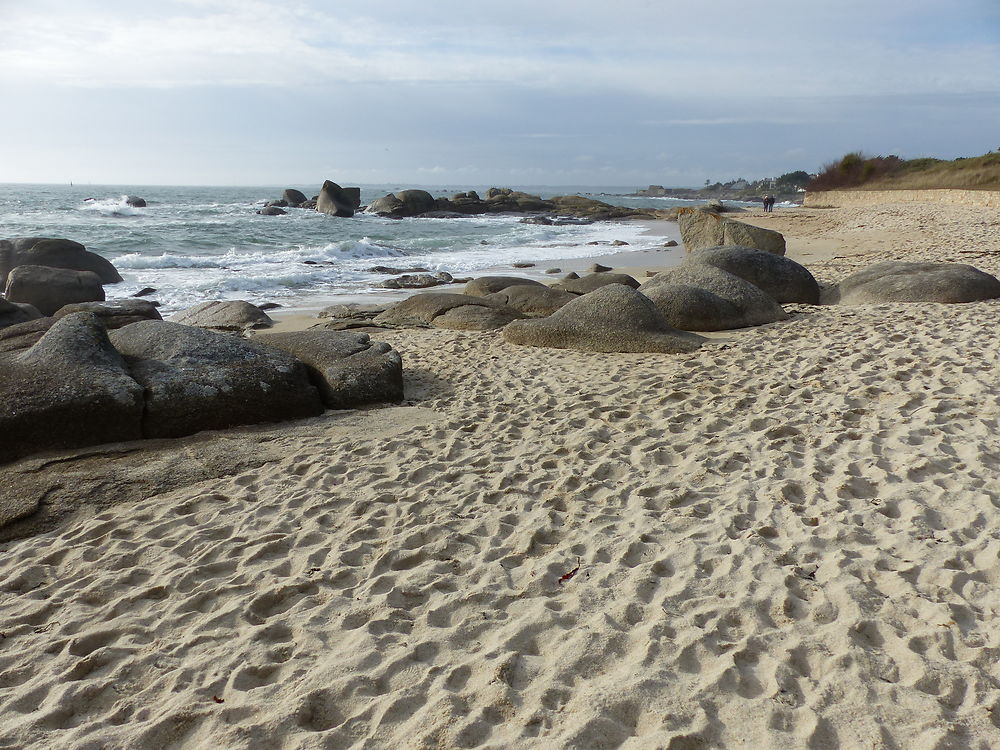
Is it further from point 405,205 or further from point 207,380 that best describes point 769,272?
point 405,205

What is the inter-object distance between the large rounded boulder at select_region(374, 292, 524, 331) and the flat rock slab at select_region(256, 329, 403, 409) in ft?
9.21

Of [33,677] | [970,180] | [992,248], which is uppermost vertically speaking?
[970,180]

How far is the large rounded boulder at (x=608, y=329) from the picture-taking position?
7.69 m

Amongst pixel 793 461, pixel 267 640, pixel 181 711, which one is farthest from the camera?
pixel 793 461

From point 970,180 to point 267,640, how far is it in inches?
1510

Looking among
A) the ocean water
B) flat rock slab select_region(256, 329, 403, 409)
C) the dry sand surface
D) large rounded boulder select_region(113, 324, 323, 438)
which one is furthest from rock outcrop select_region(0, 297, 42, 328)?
the dry sand surface

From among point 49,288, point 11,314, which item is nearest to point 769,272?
point 11,314

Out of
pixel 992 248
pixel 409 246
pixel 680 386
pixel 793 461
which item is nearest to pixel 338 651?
pixel 793 461

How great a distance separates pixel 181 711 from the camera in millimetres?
2496

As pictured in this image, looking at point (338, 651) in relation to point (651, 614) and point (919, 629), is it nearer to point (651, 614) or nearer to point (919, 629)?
point (651, 614)

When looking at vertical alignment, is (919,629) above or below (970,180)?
below

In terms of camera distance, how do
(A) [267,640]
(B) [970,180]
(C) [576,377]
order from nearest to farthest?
(A) [267,640]
(C) [576,377]
(B) [970,180]

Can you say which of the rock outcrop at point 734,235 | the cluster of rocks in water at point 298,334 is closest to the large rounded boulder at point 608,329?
the cluster of rocks in water at point 298,334

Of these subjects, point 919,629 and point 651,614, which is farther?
point 651,614
